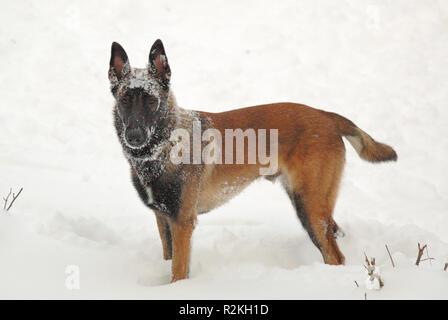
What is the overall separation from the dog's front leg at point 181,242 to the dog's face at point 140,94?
0.63 m

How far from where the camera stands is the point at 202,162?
11.7 feet

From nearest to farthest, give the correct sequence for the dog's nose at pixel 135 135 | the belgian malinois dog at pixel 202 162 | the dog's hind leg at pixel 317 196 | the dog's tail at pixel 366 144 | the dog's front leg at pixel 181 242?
the dog's nose at pixel 135 135 → the belgian malinois dog at pixel 202 162 → the dog's front leg at pixel 181 242 → the dog's hind leg at pixel 317 196 → the dog's tail at pixel 366 144

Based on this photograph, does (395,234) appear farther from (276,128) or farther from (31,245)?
(31,245)

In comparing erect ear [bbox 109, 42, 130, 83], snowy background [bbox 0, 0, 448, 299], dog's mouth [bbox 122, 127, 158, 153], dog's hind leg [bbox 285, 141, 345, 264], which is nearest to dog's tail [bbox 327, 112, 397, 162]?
dog's hind leg [bbox 285, 141, 345, 264]

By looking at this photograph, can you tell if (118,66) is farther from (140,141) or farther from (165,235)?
(165,235)

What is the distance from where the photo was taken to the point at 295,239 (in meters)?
4.23

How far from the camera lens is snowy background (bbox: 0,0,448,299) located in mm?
3008

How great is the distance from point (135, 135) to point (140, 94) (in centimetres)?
29

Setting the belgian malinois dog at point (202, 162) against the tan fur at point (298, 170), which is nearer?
the belgian malinois dog at point (202, 162)

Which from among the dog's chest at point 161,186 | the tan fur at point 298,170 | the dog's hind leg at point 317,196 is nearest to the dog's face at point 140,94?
the dog's chest at point 161,186

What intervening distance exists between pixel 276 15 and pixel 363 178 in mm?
4478

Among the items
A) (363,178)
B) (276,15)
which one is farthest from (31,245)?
(276,15)

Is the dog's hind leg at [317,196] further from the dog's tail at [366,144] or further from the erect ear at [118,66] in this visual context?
the erect ear at [118,66]

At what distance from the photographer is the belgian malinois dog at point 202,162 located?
10.7ft
